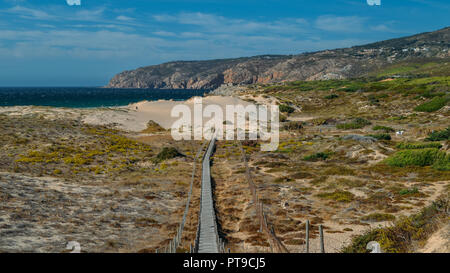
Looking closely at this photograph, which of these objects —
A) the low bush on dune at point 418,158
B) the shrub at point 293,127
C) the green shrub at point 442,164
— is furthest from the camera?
the shrub at point 293,127

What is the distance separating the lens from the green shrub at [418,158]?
2742cm

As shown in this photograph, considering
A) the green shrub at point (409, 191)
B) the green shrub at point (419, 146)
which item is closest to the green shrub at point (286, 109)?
the green shrub at point (419, 146)

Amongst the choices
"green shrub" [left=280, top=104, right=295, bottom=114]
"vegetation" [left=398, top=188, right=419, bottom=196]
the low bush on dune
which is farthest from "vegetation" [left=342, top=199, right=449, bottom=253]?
"green shrub" [left=280, top=104, right=295, bottom=114]

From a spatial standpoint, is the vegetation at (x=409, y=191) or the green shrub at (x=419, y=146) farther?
the green shrub at (x=419, y=146)

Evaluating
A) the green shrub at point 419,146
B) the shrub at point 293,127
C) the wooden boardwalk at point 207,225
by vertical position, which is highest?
the shrub at point 293,127

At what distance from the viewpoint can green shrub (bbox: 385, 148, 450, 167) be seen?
27422 millimetres

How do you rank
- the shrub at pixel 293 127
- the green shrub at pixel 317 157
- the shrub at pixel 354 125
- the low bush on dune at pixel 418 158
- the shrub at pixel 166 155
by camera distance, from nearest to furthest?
the low bush on dune at pixel 418 158 → the green shrub at pixel 317 157 → the shrub at pixel 166 155 → the shrub at pixel 354 125 → the shrub at pixel 293 127

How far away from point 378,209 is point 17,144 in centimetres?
3299

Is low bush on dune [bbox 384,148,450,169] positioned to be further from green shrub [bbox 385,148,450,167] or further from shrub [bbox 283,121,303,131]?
shrub [bbox 283,121,303,131]

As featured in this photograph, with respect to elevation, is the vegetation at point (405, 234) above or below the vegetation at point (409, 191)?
above

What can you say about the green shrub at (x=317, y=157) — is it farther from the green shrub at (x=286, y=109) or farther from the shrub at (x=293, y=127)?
the green shrub at (x=286, y=109)

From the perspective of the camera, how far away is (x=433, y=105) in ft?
196

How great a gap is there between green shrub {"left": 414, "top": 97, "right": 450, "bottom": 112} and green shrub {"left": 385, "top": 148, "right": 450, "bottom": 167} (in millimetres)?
36890
